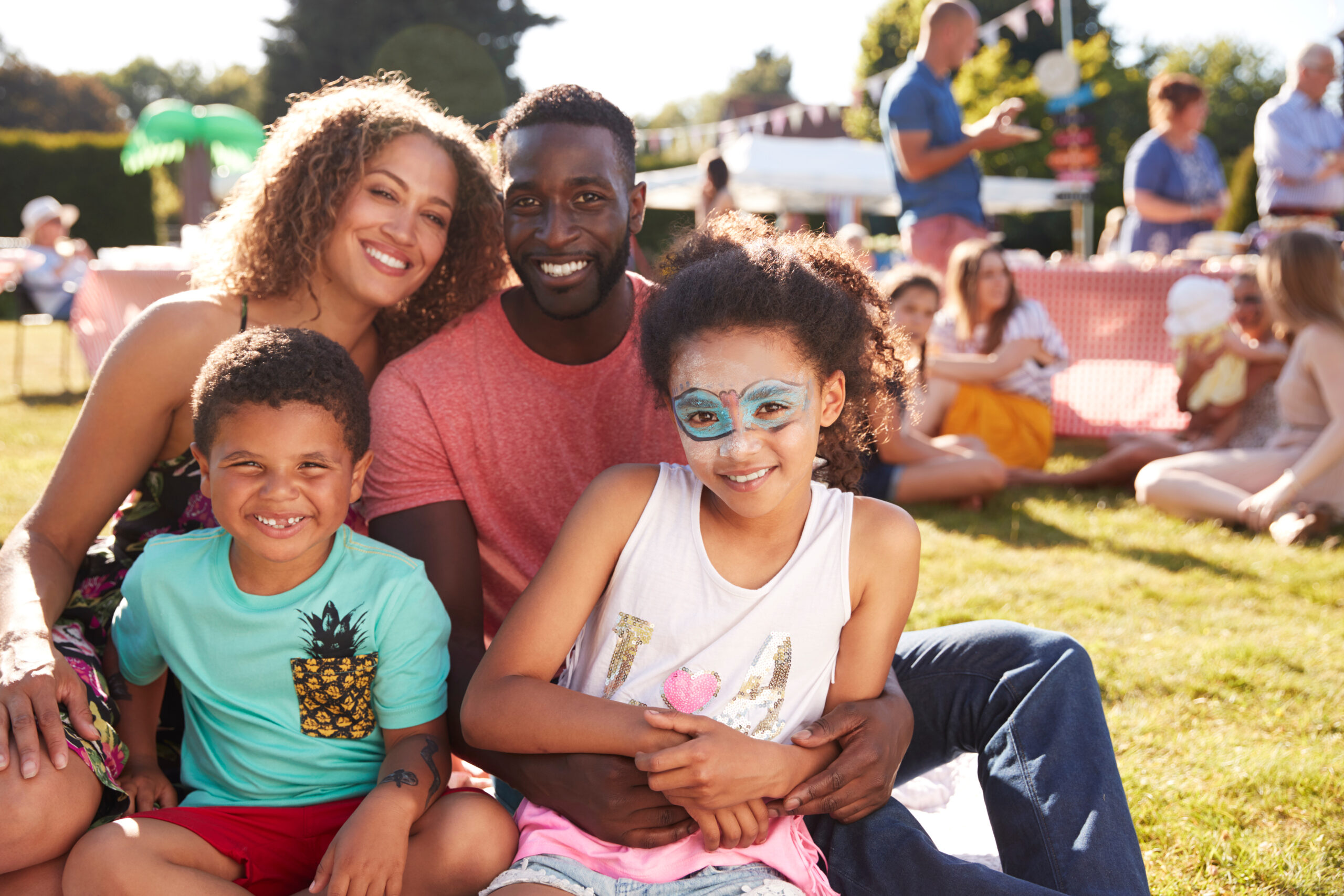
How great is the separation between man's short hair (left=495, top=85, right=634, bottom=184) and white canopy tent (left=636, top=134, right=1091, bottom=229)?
32.2 feet

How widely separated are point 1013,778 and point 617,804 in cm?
78

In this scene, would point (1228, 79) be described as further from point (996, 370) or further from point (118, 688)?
point (118, 688)

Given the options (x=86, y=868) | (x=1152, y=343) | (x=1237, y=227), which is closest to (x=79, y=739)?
(x=86, y=868)

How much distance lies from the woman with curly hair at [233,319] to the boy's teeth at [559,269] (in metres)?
0.36

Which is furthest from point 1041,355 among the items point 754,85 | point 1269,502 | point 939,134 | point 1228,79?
point 754,85

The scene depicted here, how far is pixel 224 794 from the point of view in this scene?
193 cm

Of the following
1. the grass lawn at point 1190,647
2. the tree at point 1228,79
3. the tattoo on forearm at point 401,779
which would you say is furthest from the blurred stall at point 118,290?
the tree at point 1228,79

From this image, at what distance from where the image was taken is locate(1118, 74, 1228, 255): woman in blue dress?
274 inches

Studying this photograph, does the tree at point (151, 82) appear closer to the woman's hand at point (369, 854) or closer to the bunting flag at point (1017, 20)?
the bunting flag at point (1017, 20)

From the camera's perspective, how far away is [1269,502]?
498 cm

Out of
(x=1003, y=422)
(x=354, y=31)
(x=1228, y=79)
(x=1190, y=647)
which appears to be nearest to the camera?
(x=1190, y=647)

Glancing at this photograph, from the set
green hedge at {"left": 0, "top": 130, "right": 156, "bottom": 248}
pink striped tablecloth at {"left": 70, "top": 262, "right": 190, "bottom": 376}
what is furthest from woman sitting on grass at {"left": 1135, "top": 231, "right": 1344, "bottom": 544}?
green hedge at {"left": 0, "top": 130, "right": 156, "bottom": 248}

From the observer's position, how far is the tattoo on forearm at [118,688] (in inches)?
81.7

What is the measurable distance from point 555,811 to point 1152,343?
21.4 ft
